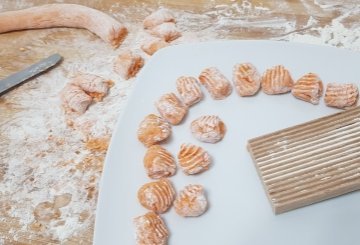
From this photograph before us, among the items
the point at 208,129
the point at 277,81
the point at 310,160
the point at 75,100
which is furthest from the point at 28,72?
the point at 310,160

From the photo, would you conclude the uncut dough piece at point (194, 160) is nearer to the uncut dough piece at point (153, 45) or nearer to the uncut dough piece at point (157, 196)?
the uncut dough piece at point (157, 196)

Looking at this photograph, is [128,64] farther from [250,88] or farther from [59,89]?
[250,88]

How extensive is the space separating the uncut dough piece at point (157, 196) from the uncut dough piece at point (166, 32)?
1.96ft

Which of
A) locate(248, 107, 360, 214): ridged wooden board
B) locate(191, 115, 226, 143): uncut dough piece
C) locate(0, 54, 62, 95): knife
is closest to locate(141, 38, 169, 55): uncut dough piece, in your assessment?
locate(0, 54, 62, 95): knife

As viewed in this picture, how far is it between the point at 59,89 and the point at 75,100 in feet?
0.39

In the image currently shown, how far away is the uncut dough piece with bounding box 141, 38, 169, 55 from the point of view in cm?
147

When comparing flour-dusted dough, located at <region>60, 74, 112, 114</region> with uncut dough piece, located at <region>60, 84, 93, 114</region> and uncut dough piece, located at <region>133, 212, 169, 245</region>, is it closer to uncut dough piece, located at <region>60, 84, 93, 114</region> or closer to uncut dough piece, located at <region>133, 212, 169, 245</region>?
uncut dough piece, located at <region>60, 84, 93, 114</region>

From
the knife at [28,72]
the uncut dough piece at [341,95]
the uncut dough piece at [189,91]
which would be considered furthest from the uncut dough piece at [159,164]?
the knife at [28,72]

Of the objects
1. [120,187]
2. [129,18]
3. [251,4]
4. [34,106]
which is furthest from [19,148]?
[251,4]

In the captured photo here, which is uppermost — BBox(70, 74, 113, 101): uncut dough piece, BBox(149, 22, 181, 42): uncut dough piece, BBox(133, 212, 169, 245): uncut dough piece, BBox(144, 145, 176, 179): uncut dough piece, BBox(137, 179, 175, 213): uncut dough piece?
BBox(149, 22, 181, 42): uncut dough piece

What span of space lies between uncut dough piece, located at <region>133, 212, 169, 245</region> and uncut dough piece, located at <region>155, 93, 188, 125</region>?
0.89 feet

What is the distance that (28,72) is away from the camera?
1443 mm

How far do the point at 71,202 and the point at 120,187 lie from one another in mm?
164

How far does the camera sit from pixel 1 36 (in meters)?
1.59
